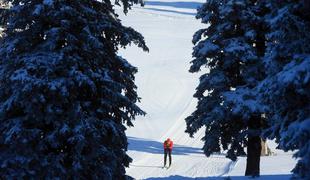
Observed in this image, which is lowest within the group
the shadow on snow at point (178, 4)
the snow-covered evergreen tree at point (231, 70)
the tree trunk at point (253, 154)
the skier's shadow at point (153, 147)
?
the tree trunk at point (253, 154)

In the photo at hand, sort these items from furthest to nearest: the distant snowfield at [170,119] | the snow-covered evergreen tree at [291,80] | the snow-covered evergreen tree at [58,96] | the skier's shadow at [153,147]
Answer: the skier's shadow at [153,147]
the distant snowfield at [170,119]
the snow-covered evergreen tree at [58,96]
the snow-covered evergreen tree at [291,80]

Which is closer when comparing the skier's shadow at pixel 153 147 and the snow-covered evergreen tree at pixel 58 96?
the snow-covered evergreen tree at pixel 58 96

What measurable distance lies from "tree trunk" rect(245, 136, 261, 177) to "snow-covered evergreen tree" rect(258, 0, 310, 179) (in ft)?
23.8

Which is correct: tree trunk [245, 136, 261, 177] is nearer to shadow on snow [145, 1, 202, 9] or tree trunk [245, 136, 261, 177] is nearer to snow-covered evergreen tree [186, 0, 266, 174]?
snow-covered evergreen tree [186, 0, 266, 174]

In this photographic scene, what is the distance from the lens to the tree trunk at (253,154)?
57.0ft

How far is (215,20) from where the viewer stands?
18.0 meters

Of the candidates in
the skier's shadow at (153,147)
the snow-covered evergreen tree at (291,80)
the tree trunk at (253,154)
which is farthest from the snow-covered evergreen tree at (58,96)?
the skier's shadow at (153,147)

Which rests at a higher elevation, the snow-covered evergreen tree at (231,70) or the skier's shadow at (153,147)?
the snow-covered evergreen tree at (231,70)

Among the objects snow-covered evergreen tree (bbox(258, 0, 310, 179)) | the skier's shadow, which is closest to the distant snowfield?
the skier's shadow

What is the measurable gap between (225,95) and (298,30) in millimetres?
7421

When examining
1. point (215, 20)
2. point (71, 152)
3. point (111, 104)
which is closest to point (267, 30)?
point (215, 20)

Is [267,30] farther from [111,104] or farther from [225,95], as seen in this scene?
[111,104]

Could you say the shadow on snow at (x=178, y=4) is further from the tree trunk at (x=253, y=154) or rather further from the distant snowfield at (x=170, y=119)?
the tree trunk at (x=253, y=154)

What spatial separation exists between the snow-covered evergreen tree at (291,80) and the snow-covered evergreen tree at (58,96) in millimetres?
3792
